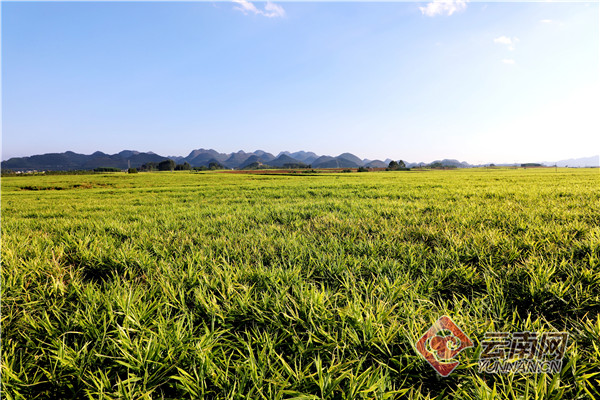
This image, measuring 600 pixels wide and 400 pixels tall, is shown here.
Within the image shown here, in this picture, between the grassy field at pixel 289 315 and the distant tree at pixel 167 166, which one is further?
the distant tree at pixel 167 166

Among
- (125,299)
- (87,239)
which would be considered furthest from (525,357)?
(87,239)

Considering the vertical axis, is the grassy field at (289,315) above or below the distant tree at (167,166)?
below

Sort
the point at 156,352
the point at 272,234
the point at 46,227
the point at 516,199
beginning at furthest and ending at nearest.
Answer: the point at 516,199 < the point at 46,227 < the point at 272,234 < the point at 156,352

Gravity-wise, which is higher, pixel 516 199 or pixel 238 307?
pixel 516 199

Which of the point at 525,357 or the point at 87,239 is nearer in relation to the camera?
the point at 525,357

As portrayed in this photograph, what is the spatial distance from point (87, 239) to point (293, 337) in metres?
4.08

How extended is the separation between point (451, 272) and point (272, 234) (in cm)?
285

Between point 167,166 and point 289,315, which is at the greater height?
point 167,166

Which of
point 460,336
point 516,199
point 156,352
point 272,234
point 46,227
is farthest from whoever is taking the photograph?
point 516,199

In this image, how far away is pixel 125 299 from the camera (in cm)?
212

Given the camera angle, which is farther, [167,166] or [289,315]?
[167,166]

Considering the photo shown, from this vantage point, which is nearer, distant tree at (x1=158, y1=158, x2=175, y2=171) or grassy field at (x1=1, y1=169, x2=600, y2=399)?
grassy field at (x1=1, y1=169, x2=600, y2=399)

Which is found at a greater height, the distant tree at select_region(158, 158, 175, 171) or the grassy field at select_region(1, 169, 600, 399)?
the distant tree at select_region(158, 158, 175, 171)

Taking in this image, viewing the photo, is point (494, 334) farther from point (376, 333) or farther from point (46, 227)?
point (46, 227)
